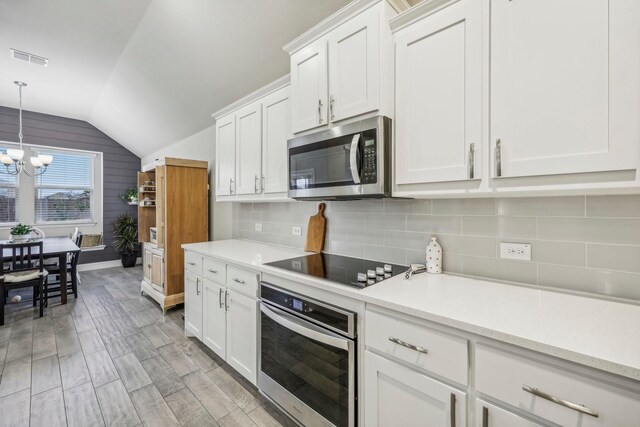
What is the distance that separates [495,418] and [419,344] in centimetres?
31

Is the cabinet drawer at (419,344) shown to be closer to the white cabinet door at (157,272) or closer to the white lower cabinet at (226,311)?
the white lower cabinet at (226,311)

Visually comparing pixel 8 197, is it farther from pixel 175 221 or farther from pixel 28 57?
pixel 175 221

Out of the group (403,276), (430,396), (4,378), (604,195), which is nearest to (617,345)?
(430,396)

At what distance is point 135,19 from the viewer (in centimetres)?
283

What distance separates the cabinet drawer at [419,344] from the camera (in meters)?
1.03

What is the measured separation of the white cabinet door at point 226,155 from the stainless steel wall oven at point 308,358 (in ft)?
4.68

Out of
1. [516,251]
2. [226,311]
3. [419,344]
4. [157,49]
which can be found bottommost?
[226,311]

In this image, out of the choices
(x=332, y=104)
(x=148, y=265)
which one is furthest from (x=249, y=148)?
(x=148, y=265)

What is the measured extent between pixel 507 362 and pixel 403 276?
2.29 feet

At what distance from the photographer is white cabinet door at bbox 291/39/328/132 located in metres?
1.81

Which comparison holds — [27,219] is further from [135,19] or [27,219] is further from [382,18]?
[382,18]

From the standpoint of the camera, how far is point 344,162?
1693 millimetres

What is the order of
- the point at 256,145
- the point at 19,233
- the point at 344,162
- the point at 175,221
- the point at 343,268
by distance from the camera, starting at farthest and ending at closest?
the point at 19,233 < the point at 175,221 < the point at 256,145 < the point at 343,268 < the point at 344,162

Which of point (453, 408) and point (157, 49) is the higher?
point (157, 49)
